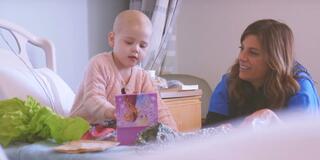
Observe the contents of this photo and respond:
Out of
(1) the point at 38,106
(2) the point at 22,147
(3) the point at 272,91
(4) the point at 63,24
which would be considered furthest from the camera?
(4) the point at 63,24

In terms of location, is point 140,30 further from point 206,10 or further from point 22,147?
point 206,10

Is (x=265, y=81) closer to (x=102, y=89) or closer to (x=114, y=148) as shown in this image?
(x=102, y=89)

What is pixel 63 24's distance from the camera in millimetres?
2367

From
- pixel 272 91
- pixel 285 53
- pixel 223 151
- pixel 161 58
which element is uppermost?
pixel 223 151

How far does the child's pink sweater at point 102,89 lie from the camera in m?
1.50

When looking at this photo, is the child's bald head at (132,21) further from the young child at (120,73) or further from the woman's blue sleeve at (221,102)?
the woman's blue sleeve at (221,102)

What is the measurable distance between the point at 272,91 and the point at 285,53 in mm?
138

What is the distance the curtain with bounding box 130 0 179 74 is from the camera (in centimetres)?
271

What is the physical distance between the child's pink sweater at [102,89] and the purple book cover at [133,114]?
1.08 feet

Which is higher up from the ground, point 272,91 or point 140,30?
point 140,30

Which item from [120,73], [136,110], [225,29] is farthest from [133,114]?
[225,29]

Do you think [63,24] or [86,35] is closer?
[63,24]

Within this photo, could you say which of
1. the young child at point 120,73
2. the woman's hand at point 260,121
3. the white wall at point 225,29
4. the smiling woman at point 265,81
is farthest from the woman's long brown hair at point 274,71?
the white wall at point 225,29

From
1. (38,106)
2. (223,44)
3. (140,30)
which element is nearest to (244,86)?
(140,30)
